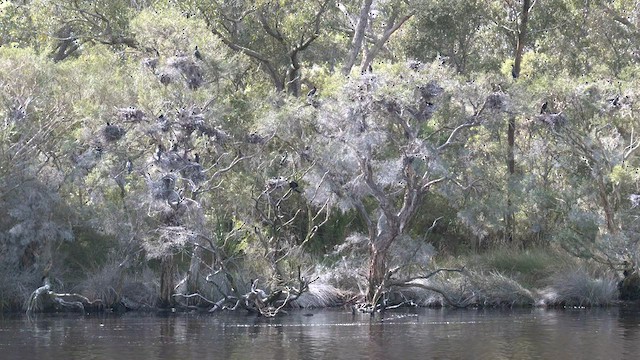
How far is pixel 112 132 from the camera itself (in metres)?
32.5

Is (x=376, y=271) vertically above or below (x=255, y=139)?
below

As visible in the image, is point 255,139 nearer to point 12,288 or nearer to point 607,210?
point 12,288

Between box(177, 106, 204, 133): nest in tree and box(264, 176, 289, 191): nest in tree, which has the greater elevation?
box(177, 106, 204, 133): nest in tree

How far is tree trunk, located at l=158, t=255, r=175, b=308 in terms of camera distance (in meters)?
34.6

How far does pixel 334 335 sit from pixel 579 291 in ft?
39.0

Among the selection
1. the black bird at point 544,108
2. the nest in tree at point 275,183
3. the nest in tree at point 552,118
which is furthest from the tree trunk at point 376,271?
the black bird at point 544,108

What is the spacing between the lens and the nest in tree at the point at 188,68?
33.9m

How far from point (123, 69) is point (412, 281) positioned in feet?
43.9

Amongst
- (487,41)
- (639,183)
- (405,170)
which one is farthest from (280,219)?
(487,41)

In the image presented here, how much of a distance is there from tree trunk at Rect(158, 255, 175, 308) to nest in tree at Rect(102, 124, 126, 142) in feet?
15.0

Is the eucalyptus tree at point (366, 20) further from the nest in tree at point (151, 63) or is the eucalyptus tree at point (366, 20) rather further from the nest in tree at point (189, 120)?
the nest in tree at point (189, 120)

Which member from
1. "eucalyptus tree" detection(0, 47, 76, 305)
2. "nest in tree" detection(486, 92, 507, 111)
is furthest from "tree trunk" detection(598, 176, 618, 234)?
"eucalyptus tree" detection(0, 47, 76, 305)

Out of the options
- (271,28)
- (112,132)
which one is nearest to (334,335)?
(112,132)

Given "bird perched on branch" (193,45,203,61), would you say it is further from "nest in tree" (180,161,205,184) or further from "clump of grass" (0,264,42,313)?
"clump of grass" (0,264,42,313)
